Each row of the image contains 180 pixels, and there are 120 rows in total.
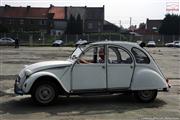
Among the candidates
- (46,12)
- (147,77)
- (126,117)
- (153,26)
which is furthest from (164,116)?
(153,26)

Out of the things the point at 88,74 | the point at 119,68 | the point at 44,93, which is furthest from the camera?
the point at 119,68

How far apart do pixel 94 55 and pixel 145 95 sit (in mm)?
1735

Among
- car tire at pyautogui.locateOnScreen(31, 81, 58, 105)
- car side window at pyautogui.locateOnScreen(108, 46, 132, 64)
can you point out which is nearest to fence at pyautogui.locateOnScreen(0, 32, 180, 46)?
car side window at pyautogui.locateOnScreen(108, 46, 132, 64)

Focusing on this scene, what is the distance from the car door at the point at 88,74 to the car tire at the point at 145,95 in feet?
3.22

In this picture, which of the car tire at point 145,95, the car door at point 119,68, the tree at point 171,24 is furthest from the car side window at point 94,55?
the tree at point 171,24

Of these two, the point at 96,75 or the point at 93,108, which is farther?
the point at 96,75

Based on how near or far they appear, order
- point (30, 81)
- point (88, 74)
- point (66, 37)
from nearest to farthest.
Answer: point (30, 81) → point (88, 74) → point (66, 37)

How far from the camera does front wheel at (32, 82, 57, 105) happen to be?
9875 mm

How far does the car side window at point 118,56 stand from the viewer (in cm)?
1061

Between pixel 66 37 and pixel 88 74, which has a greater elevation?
pixel 66 37

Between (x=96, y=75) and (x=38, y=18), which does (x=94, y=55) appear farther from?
(x=38, y=18)

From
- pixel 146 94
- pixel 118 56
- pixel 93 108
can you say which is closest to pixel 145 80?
pixel 146 94

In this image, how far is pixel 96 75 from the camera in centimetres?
1026

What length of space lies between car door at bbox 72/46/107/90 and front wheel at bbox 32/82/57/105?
22.2 inches
